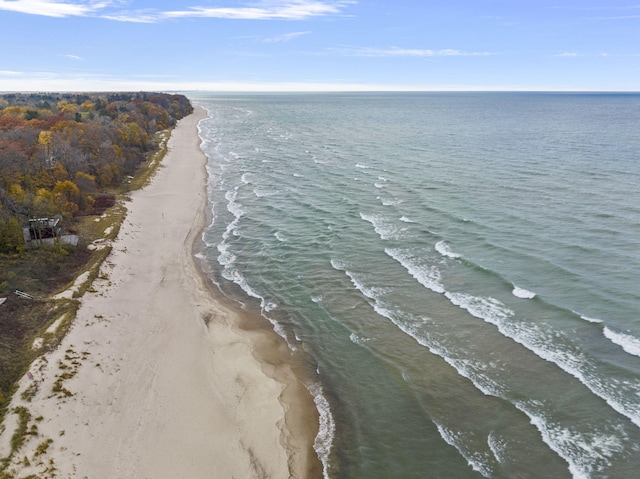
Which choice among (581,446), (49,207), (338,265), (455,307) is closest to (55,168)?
(49,207)

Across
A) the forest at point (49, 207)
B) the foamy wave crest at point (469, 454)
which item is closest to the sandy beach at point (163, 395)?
the forest at point (49, 207)

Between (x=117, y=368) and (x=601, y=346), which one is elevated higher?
(x=601, y=346)

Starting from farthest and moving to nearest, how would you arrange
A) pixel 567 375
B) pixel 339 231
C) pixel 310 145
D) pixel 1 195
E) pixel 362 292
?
pixel 310 145 → pixel 339 231 → pixel 1 195 → pixel 362 292 → pixel 567 375

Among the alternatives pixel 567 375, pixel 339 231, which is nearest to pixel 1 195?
pixel 339 231

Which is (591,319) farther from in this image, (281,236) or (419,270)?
(281,236)

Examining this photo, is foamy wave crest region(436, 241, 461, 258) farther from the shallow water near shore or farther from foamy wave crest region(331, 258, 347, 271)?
foamy wave crest region(331, 258, 347, 271)

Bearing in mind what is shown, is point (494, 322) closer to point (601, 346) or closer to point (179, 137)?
point (601, 346)
